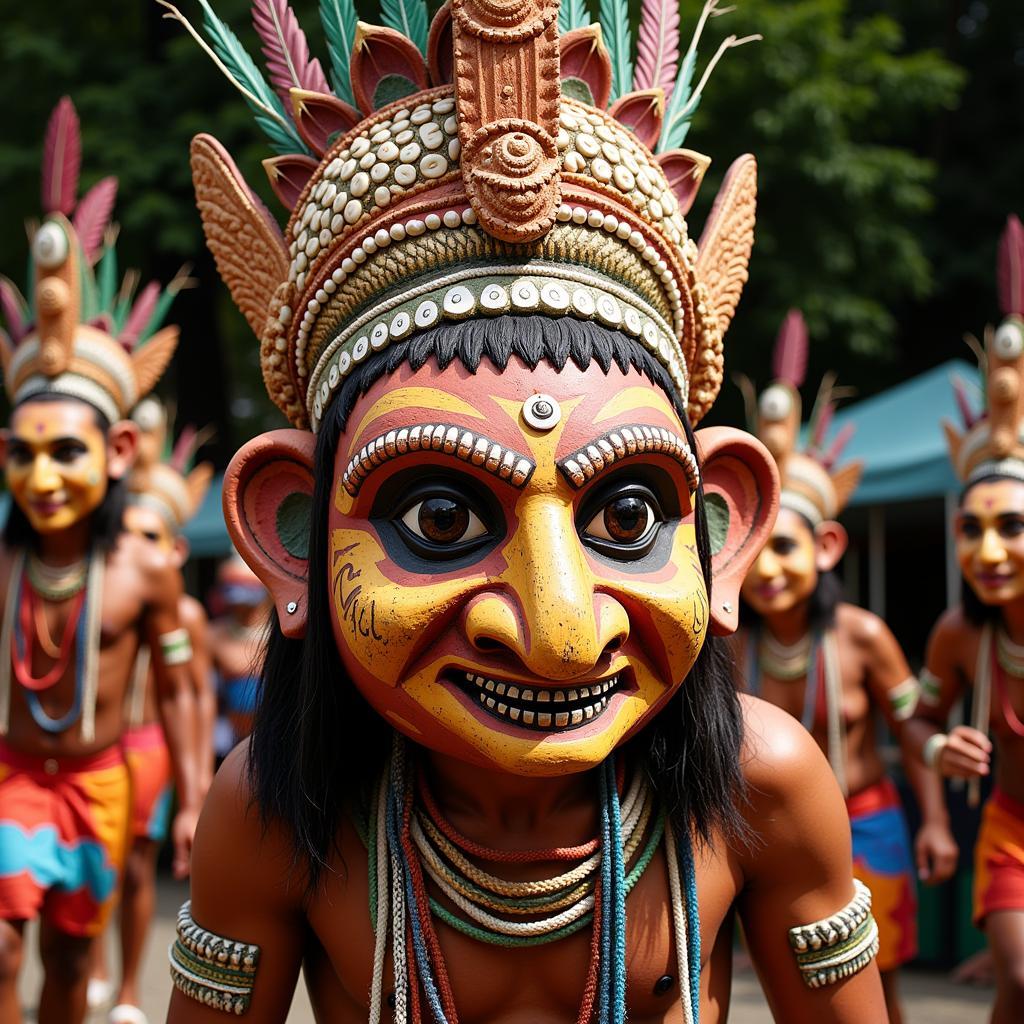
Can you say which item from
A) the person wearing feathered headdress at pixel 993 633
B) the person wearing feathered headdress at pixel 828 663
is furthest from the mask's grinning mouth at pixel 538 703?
the person wearing feathered headdress at pixel 828 663

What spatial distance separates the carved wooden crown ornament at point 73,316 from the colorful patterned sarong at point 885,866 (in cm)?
319

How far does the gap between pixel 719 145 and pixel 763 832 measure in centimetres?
929

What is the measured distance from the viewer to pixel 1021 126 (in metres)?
14.7

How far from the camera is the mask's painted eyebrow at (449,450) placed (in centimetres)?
201

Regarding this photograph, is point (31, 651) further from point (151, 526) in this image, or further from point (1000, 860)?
point (1000, 860)

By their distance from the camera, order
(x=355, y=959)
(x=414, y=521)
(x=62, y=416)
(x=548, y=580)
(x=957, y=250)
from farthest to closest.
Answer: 1. (x=957, y=250)
2. (x=62, y=416)
3. (x=355, y=959)
4. (x=414, y=521)
5. (x=548, y=580)

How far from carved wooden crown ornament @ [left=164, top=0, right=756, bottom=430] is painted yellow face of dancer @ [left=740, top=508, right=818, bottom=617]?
3247mm

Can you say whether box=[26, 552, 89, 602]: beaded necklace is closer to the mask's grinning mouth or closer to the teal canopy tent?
the mask's grinning mouth

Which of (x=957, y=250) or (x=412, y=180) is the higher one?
(x=412, y=180)


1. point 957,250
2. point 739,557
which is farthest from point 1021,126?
point 739,557

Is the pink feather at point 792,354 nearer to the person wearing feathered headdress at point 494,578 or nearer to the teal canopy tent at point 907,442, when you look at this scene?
the teal canopy tent at point 907,442

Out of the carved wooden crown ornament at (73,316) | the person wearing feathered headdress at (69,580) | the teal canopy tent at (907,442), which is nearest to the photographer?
the carved wooden crown ornament at (73,316)

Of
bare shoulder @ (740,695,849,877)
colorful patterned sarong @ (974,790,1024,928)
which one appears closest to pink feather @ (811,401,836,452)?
colorful patterned sarong @ (974,790,1024,928)

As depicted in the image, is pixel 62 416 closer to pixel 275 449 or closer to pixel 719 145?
pixel 275 449
